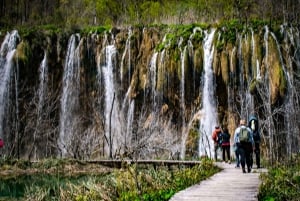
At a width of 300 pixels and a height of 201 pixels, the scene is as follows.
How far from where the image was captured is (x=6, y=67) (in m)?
34.7

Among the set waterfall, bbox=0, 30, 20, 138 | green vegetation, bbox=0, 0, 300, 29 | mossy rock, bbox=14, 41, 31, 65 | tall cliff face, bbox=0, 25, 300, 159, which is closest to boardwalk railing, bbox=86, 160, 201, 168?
tall cliff face, bbox=0, 25, 300, 159

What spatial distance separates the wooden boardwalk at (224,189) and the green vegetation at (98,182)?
0.33 m

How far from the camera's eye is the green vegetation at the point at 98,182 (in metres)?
10.8

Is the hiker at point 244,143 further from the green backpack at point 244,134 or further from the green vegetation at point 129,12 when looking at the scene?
the green vegetation at point 129,12

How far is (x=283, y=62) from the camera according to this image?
2978 centimetres

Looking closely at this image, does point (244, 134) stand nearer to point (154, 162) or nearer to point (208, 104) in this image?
point (154, 162)

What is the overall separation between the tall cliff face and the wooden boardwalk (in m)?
13.5

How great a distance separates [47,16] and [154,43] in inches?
543

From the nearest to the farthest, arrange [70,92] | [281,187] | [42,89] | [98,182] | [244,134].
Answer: [281,187] < [98,182] < [244,134] < [70,92] < [42,89]

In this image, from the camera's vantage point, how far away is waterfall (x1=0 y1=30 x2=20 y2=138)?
3369 centimetres

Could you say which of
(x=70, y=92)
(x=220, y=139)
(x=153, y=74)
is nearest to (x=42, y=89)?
(x=70, y=92)

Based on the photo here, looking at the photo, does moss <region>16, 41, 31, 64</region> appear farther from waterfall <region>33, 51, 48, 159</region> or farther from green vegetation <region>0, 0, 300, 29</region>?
green vegetation <region>0, 0, 300, 29</region>

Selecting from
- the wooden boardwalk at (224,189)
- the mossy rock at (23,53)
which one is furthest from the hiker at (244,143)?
the mossy rock at (23,53)

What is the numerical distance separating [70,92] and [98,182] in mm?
21176
